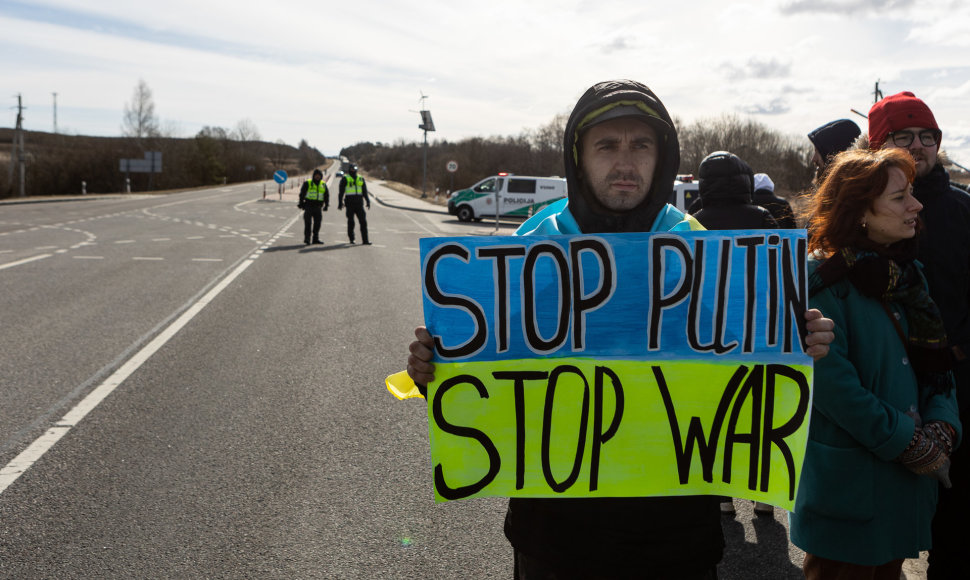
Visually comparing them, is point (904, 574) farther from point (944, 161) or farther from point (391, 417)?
point (391, 417)

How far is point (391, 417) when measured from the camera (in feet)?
17.7

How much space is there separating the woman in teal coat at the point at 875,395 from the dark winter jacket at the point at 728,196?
1.74m

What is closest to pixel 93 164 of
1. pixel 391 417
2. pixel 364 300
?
pixel 364 300

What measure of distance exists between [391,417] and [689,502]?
3575 mm

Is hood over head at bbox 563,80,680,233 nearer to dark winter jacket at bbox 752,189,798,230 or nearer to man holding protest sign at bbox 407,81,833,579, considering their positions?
man holding protest sign at bbox 407,81,833,579

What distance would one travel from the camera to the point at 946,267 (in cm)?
288

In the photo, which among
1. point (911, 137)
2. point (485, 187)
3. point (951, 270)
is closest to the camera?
point (951, 270)

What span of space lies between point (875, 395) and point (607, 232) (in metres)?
1.05

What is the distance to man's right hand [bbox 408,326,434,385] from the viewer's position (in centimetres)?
208

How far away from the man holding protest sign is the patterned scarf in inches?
14.8

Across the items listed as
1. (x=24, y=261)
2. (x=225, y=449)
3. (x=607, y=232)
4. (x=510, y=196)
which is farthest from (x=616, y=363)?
(x=510, y=196)

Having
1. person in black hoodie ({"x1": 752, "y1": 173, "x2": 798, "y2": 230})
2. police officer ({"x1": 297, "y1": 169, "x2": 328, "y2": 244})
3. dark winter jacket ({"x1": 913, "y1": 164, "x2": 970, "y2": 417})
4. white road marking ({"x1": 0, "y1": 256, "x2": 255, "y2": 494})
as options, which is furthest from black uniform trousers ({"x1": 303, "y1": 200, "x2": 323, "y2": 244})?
dark winter jacket ({"x1": 913, "y1": 164, "x2": 970, "y2": 417})

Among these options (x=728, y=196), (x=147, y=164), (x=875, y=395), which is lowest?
(x=875, y=395)

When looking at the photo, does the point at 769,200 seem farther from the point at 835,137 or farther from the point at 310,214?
the point at 310,214
